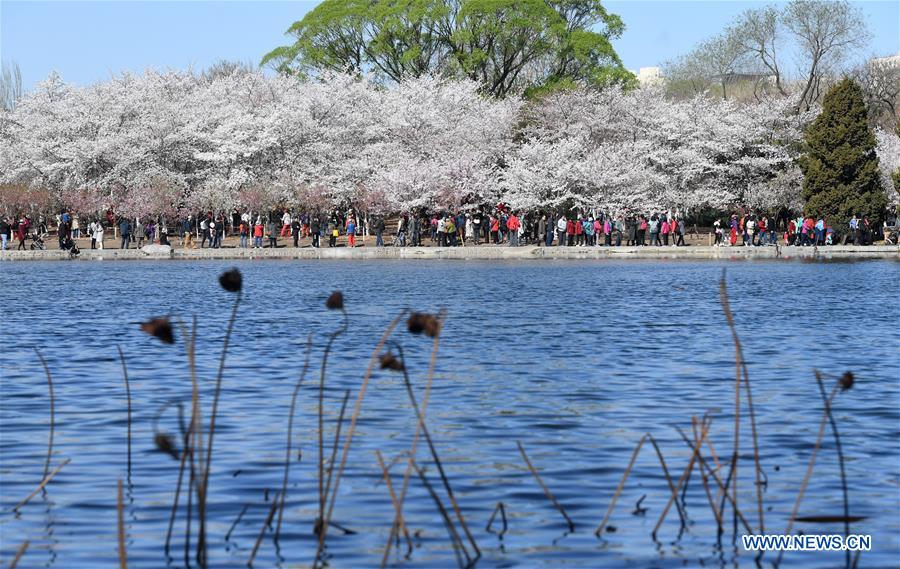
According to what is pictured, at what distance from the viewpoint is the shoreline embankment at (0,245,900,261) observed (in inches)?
2440

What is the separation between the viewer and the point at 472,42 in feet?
318

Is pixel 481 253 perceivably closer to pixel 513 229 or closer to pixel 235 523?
pixel 513 229

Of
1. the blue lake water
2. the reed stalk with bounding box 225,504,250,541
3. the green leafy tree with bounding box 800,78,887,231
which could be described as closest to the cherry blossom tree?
the green leafy tree with bounding box 800,78,887,231

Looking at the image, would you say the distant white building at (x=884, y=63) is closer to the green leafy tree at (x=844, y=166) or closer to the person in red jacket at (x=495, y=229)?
the green leafy tree at (x=844, y=166)

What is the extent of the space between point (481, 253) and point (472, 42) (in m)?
36.0

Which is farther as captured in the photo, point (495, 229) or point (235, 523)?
point (495, 229)

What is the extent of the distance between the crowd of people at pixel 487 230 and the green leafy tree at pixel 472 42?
17.8m

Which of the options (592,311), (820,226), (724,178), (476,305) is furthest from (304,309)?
(724,178)

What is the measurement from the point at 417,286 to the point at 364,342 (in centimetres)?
1617

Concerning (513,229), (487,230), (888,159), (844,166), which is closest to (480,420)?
(513,229)

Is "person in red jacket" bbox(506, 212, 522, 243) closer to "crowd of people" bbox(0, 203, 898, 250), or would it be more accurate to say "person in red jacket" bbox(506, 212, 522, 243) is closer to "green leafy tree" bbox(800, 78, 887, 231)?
"crowd of people" bbox(0, 203, 898, 250)

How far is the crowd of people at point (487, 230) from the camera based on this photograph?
67.6m

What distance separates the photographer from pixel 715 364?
21.0m

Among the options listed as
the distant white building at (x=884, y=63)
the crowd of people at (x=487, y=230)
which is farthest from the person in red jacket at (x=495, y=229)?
the distant white building at (x=884, y=63)
